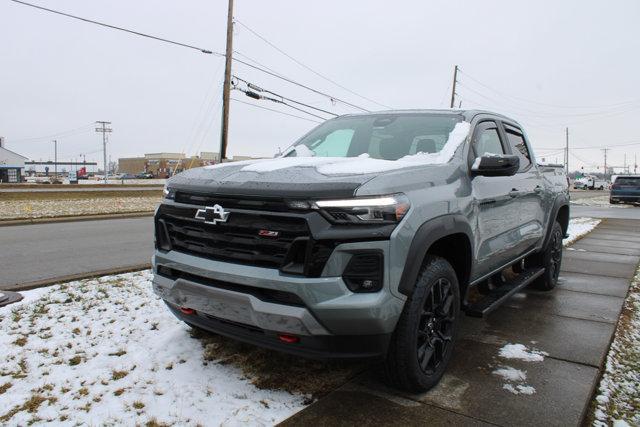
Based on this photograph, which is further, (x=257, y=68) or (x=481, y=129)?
(x=257, y=68)

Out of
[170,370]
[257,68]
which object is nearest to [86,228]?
[170,370]

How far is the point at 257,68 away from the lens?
79.5 ft

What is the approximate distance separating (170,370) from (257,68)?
891 inches

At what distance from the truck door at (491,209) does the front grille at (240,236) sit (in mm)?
1592

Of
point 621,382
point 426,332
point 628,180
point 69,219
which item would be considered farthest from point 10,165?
point 621,382

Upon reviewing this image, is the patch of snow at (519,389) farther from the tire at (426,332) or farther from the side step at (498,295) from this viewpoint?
the side step at (498,295)

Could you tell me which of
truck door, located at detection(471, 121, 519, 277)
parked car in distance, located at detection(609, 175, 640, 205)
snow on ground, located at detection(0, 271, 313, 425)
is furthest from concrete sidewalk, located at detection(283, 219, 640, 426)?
parked car in distance, located at detection(609, 175, 640, 205)

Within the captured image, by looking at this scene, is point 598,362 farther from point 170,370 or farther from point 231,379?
point 170,370

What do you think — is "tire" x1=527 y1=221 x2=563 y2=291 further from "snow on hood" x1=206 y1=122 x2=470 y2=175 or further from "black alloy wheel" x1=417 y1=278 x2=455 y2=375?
"black alloy wheel" x1=417 y1=278 x2=455 y2=375

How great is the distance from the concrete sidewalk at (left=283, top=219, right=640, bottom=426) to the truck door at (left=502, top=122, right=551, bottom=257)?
2.42 ft

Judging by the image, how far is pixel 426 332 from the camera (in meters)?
3.04

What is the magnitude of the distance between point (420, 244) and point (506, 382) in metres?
1.28

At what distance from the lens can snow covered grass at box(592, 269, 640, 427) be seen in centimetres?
288

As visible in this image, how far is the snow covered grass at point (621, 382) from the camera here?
2881mm
